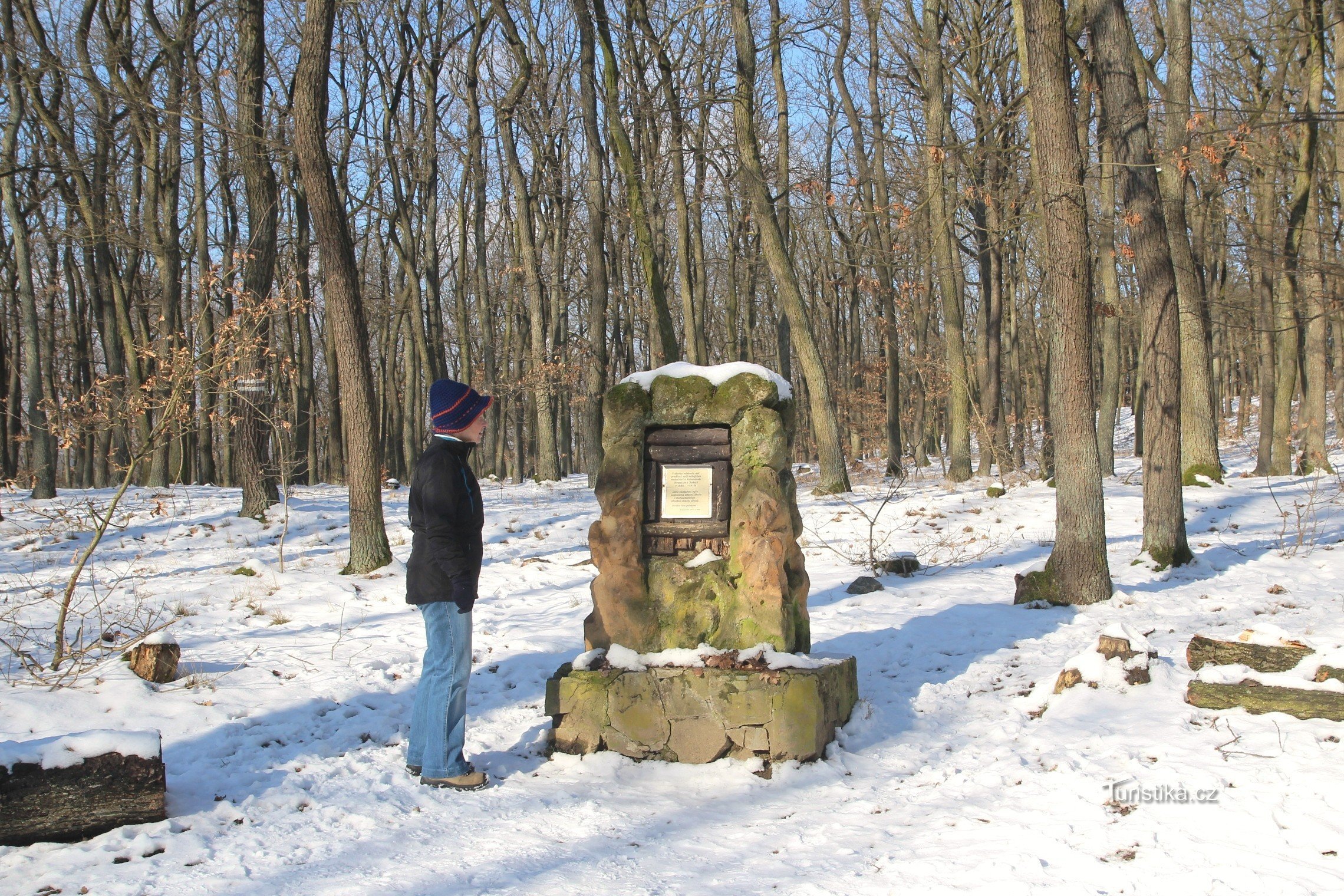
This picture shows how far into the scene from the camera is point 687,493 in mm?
5812

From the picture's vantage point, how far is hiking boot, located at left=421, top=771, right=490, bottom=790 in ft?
15.5

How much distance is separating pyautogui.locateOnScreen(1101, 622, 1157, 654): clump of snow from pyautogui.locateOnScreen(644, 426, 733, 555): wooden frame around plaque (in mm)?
2595

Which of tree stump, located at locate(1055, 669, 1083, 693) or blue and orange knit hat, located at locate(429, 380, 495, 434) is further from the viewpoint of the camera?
tree stump, located at locate(1055, 669, 1083, 693)

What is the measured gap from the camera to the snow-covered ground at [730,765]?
3633 mm

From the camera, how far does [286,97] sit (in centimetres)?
2239

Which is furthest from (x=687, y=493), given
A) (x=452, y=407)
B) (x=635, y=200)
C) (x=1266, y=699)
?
(x=635, y=200)

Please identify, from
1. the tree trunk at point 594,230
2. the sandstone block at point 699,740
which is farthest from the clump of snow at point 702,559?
the tree trunk at point 594,230

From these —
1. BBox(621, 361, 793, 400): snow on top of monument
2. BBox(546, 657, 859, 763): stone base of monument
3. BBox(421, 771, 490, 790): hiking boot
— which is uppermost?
BBox(621, 361, 793, 400): snow on top of monument

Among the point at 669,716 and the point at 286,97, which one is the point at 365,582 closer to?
the point at 669,716

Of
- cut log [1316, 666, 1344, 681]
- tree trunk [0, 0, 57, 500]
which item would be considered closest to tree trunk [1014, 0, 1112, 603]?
cut log [1316, 666, 1344, 681]

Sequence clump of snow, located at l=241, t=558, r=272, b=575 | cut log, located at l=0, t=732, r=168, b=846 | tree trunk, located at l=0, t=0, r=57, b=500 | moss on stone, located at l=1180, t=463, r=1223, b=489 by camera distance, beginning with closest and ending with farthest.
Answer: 1. cut log, located at l=0, t=732, r=168, b=846
2. clump of snow, located at l=241, t=558, r=272, b=575
3. moss on stone, located at l=1180, t=463, r=1223, b=489
4. tree trunk, located at l=0, t=0, r=57, b=500

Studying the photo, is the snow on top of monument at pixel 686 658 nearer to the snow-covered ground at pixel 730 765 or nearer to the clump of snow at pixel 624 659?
the clump of snow at pixel 624 659

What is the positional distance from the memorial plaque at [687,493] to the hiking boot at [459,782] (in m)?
1.99

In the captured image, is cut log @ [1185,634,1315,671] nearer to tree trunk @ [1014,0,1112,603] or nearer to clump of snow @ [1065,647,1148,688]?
clump of snow @ [1065,647,1148,688]
